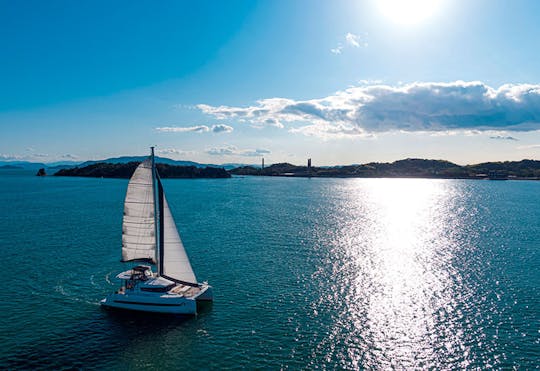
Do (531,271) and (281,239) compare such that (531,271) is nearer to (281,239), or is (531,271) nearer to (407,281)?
(407,281)

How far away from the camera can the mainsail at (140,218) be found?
3978 centimetres

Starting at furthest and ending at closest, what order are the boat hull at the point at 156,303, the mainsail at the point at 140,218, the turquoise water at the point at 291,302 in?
the mainsail at the point at 140,218
the boat hull at the point at 156,303
the turquoise water at the point at 291,302

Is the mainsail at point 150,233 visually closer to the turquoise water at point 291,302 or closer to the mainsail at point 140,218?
the mainsail at point 140,218

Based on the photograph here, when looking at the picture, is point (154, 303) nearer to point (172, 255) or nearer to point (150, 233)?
point (172, 255)

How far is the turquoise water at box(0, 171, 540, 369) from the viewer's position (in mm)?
30844

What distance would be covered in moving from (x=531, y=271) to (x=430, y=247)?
1853 cm

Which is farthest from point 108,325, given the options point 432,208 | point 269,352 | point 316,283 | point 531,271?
point 432,208

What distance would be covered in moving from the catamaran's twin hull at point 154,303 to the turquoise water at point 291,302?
1.19 m

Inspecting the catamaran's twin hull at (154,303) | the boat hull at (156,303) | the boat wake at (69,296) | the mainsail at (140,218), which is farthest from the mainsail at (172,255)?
the boat wake at (69,296)

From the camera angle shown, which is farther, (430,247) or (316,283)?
(430,247)

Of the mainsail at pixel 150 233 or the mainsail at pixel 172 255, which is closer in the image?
the mainsail at pixel 150 233

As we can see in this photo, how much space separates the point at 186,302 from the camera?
3750cm

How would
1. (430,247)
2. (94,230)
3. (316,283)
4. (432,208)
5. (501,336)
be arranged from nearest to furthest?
(501,336), (316,283), (430,247), (94,230), (432,208)

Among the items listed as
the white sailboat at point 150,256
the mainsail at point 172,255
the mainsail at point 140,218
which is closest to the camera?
the white sailboat at point 150,256
